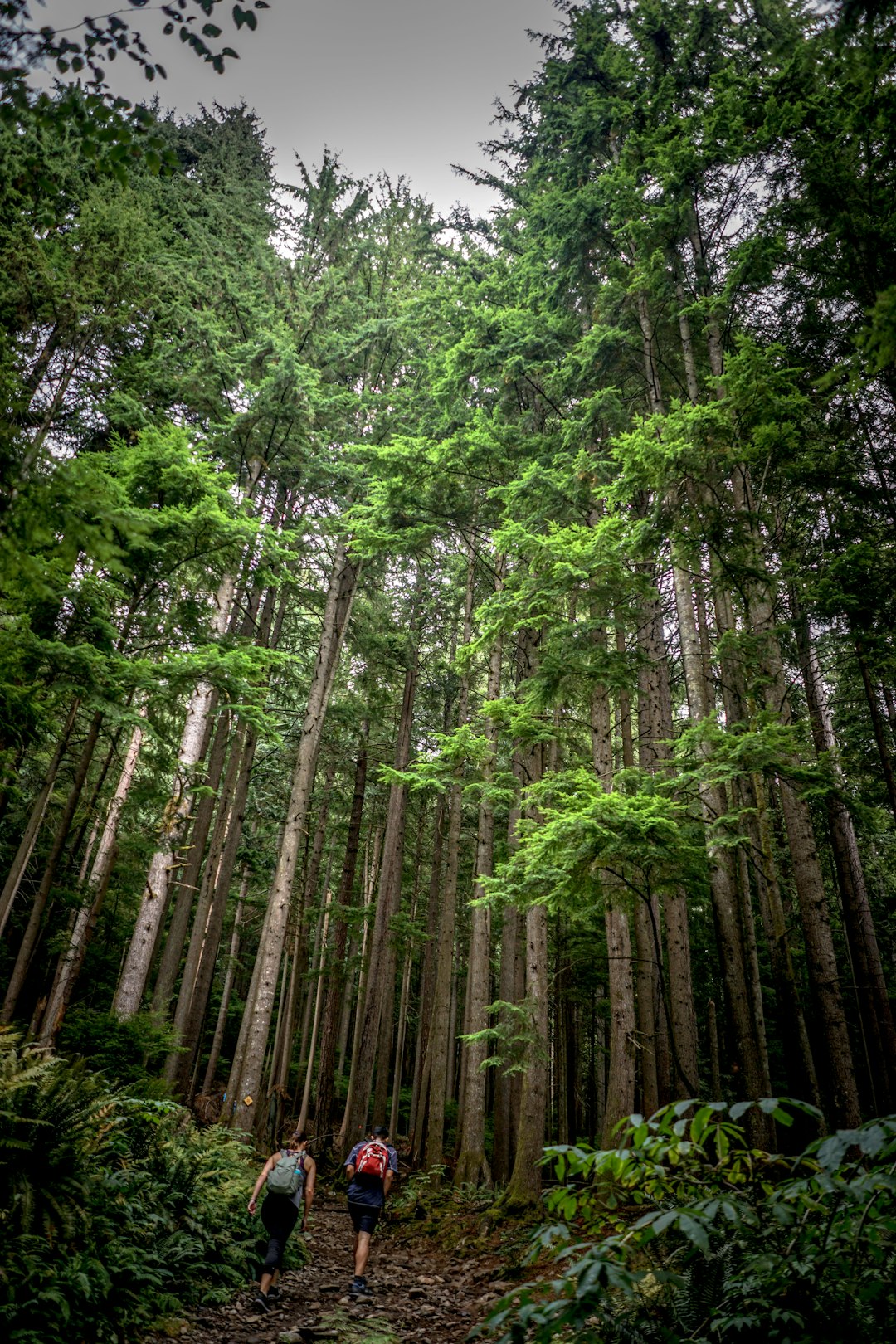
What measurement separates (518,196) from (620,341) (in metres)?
6.06

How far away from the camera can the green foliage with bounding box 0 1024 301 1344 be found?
4227 millimetres

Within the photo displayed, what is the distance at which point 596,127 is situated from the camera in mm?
11852

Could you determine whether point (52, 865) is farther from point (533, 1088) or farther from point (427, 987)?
point (427, 987)

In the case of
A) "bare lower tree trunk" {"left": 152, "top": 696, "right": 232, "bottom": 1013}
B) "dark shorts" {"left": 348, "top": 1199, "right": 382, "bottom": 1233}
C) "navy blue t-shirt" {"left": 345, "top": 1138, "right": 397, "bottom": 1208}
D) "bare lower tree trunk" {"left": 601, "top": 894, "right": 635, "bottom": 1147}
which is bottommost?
"dark shorts" {"left": 348, "top": 1199, "right": 382, "bottom": 1233}

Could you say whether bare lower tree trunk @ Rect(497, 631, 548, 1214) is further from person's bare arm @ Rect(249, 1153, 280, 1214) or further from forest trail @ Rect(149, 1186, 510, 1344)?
person's bare arm @ Rect(249, 1153, 280, 1214)

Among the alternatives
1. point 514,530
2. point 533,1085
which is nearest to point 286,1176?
point 533,1085

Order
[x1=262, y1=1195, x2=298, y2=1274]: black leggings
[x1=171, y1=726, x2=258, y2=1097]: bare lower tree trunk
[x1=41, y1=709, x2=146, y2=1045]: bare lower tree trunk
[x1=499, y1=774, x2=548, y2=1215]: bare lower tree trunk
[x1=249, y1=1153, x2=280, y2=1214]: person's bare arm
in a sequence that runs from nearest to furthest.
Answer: [x1=262, y1=1195, x2=298, y2=1274]: black leggings → [x1=249, y1=1153, x2=280, y2=1214]: person's bare arm → [x1=41, y1=709, x2=146, y2=1045]: bare lower tree trunk → [x1=499, y1=774, x2=548, y2=1215]: bare lower tree trunk → [x1=171, y1=726, x2=258, y2=1097]: bare lower tree trunk

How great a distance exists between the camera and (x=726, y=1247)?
3479 millimetres

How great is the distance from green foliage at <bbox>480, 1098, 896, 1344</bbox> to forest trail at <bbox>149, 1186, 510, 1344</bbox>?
3.31 meters

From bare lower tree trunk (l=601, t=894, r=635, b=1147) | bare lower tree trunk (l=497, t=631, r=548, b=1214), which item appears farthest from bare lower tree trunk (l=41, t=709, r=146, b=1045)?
bare lower tree trunk (l=601, t=894, r=635, b=1147)

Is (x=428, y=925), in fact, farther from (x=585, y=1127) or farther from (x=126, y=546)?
(x=126, y=546)

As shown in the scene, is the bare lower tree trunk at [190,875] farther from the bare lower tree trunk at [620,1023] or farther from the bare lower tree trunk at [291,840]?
the bare lower tree trunk at [620,1023]

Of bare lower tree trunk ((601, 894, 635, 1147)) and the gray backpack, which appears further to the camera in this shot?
bare lower tree trunk ((601, 894, 635, 1147))

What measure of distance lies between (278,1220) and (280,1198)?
7.3 inches
